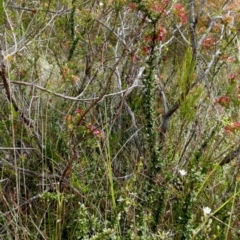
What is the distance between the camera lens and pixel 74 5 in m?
2.28

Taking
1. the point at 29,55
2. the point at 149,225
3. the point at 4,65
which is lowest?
the point at 149,225

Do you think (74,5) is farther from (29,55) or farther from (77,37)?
(29,55)

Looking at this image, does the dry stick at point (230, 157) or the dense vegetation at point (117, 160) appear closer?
the dense vegetation at point (117, 160)

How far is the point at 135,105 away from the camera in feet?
8.27

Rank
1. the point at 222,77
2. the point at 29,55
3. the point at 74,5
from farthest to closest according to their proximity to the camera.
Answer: the point at 222,77 → the point at 29,55 → the point at 74,5

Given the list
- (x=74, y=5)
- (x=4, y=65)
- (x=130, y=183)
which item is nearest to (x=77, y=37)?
(x=74, y=5)

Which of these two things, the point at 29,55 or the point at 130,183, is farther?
the point at 29,55

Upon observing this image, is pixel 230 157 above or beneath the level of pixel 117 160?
above

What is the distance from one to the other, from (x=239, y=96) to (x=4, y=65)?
1211 mm

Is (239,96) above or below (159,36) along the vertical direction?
below

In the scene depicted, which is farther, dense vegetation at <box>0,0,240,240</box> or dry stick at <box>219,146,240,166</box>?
dry stick at <box>219,146,240,166</box>

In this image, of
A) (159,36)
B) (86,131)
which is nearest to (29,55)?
(86,131)

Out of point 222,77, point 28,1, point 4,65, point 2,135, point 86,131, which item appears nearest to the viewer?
point 4,65

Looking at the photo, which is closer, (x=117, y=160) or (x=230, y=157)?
(x=230, y=157)
